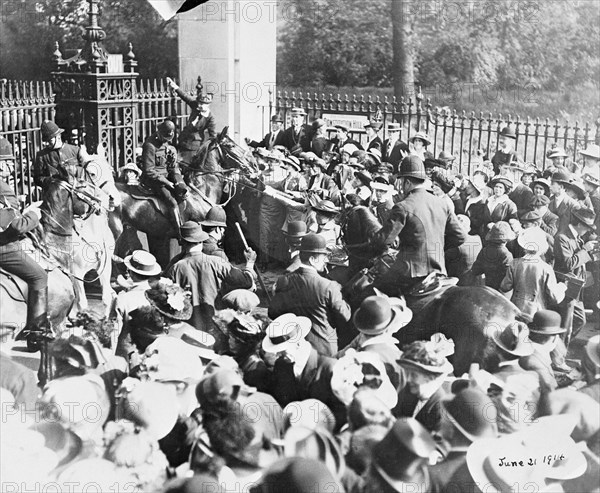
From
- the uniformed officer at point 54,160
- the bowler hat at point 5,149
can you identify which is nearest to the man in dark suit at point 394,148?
the uniformed officer at point 54,160

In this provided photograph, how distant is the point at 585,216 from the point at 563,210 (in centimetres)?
24

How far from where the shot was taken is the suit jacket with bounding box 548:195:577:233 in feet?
31.8

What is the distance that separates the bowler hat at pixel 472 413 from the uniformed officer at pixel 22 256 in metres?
3.75

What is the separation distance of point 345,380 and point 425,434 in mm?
781

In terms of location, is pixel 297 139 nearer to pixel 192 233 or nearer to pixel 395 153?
pixel 395 153

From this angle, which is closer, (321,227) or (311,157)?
(321,227)

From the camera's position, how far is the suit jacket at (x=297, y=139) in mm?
11402

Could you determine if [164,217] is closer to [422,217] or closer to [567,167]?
[422,217]

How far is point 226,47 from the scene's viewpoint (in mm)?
10648

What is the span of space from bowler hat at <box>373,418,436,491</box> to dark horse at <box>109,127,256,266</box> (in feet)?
10.8

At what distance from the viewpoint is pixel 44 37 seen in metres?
10.5

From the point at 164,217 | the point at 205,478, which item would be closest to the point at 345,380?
the point at 205,478

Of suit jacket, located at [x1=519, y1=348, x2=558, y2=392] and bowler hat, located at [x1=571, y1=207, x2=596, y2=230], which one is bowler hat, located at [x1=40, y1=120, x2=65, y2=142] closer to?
suit jacket, located at [x1=519, y1=348, x2=558, y2=392]

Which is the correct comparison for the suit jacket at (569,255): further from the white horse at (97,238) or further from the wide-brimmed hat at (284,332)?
the white horse at (97,238)
